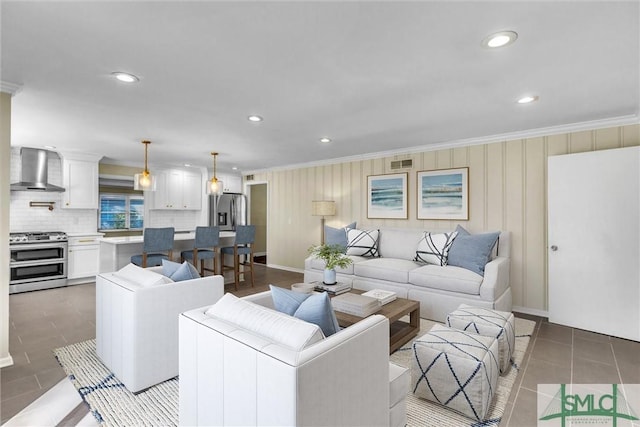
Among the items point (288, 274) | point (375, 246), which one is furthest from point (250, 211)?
point (375, 246)

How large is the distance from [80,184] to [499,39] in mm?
6456

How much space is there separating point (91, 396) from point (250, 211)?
245 inches

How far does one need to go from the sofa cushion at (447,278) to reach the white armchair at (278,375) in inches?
84.4

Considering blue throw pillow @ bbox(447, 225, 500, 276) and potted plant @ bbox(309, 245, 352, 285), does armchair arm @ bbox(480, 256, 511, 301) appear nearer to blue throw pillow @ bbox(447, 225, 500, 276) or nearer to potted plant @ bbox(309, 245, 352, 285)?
blue throw pillow @ bbox(447, 225, 500, 276)

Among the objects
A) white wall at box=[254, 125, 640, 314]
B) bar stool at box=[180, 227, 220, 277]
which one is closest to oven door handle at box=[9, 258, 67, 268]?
bar stool at box=[180, 227, 220, 277]

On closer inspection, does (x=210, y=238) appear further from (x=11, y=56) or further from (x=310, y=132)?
(x=11, y=56)

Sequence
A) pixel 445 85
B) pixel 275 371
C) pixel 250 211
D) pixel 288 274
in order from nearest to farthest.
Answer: pixel 275 371 < pixel 445 85 < pixel 288 274 < pixel 250 211

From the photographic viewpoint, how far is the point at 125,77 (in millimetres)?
2355

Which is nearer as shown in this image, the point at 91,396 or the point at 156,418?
the point at 156,418

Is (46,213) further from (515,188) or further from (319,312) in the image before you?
(515,188)

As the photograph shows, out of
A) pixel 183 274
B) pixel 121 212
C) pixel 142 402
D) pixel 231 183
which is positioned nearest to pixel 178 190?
pixel 121 212

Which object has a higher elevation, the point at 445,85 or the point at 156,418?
the point at 445,85

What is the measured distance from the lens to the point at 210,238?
482 cm

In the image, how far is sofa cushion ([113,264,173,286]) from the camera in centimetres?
226
